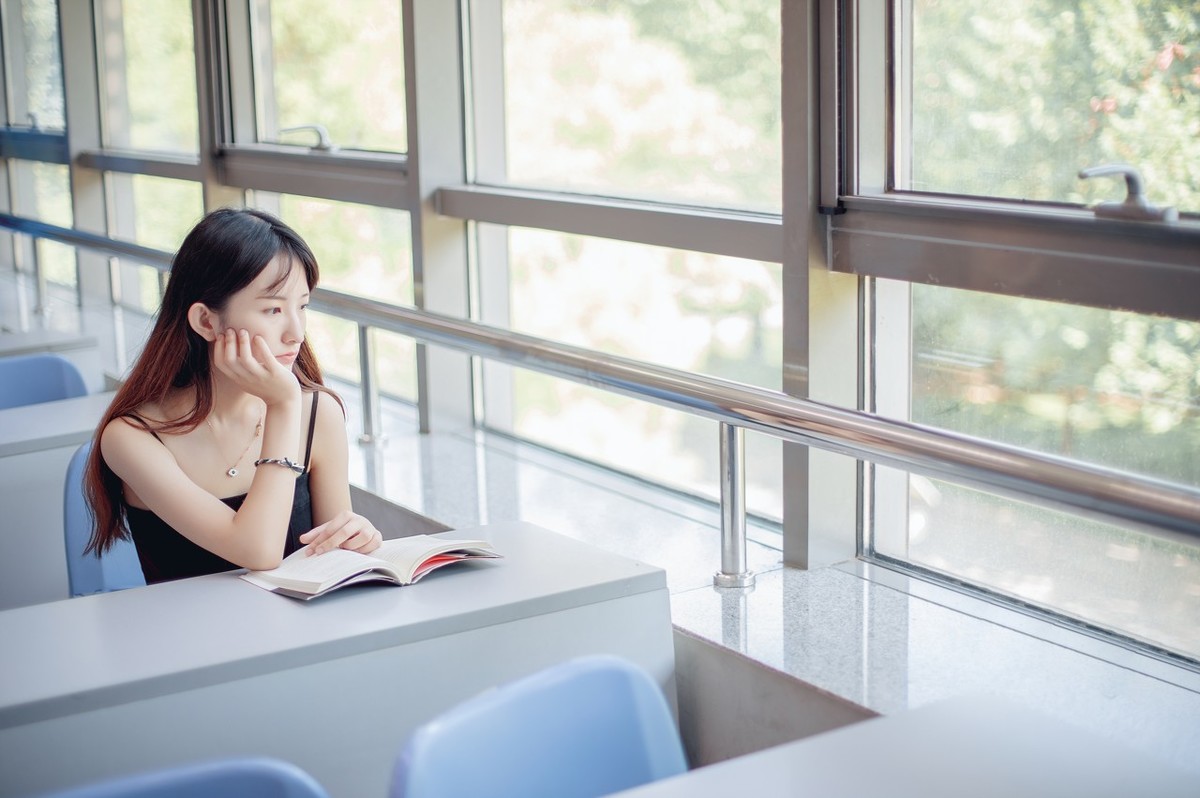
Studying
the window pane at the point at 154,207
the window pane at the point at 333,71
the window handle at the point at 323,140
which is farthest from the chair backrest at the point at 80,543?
the window pane at the point at 154,207

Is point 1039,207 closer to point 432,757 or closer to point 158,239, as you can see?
point 432,757

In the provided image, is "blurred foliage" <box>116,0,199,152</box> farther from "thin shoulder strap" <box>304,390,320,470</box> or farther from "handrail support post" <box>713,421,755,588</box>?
"handrail support post" <box>713,421,755,588</box>

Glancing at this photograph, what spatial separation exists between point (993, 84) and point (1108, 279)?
404 millimetres

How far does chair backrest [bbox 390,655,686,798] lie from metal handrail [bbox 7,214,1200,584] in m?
0.51

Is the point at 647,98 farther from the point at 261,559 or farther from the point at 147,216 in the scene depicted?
the point at 147,216

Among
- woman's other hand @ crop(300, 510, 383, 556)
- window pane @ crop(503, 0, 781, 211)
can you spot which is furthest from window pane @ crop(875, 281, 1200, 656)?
woman's other hand @ crop(300, 510, 383, 556)

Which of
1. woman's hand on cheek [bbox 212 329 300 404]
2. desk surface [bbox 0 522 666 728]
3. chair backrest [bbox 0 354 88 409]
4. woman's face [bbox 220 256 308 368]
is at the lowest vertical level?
desk surface [bbox 0 522 666 728]

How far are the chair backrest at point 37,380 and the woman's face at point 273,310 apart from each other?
55.3 inches

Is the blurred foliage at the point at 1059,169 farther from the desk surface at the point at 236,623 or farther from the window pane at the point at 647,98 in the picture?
the desk surface at the point at 236,623

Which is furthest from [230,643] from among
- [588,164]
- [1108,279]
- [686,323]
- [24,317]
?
[24,317]

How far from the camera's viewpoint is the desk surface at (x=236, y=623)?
1.61 meters

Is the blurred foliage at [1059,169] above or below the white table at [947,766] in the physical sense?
above

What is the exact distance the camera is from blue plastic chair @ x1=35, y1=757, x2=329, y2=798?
115 centimetres

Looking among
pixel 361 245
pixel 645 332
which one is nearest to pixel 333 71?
pixel 361 245
